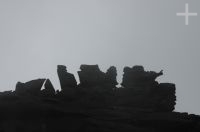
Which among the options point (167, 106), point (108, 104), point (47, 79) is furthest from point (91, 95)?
point (167, 106)

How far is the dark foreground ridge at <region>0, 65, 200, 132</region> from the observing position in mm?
42250

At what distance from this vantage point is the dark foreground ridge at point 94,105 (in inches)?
1663

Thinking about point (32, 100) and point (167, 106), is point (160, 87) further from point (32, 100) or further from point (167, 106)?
point (32, 100)

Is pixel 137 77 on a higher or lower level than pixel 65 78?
higher

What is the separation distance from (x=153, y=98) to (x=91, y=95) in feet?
21.6

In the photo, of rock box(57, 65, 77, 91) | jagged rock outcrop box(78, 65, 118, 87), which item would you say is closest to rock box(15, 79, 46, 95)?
rock box(57, 65, 77, 91)

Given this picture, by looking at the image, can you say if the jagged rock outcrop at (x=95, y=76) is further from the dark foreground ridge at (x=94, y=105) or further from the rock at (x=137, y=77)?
the rock at (x=137, y=77)

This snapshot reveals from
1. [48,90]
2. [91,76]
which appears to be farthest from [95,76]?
[48,90]

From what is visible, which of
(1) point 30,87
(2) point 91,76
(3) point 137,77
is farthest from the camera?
(3) point 137,77

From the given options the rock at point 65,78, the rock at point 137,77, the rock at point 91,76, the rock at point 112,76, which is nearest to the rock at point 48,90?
the rock at point 65,78

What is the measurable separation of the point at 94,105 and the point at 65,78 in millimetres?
5265

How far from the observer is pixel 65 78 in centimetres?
4769

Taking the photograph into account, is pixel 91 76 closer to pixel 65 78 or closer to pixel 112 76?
pixel 112 76

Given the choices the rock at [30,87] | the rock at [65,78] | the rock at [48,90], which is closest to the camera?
the rock at [30,87]
